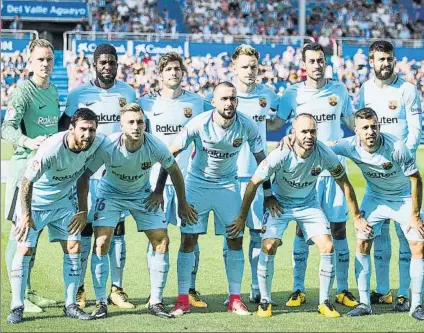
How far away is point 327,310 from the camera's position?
27.4 feet

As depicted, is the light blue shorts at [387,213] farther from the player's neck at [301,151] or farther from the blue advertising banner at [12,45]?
the blue advertising banner at [12,45]

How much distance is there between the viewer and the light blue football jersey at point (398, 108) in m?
9.28

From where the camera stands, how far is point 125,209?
8.46 meters

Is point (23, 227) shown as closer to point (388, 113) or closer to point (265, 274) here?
point (265, 274)

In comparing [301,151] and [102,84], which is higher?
[102,84]

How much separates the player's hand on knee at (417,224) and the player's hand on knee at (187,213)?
6.47 ft

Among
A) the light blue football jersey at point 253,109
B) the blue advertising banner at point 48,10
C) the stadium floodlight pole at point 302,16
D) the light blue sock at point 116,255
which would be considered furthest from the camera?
the blue advertising banner at point 48,10

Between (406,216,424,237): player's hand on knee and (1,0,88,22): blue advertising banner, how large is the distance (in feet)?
90.1

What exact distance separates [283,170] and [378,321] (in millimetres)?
1590

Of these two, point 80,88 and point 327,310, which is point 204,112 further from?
point 327,310

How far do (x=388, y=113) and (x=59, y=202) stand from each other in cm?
341

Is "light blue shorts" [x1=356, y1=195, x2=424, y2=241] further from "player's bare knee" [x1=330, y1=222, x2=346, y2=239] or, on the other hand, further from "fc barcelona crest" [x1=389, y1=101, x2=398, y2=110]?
"fc barcelona crest" [x1=389, y1=101, x2=398, y2=110]

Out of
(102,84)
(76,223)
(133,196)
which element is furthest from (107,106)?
(76,223)

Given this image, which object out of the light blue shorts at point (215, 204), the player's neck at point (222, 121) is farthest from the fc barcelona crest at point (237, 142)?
the light blue shorts at point (215, 204)
